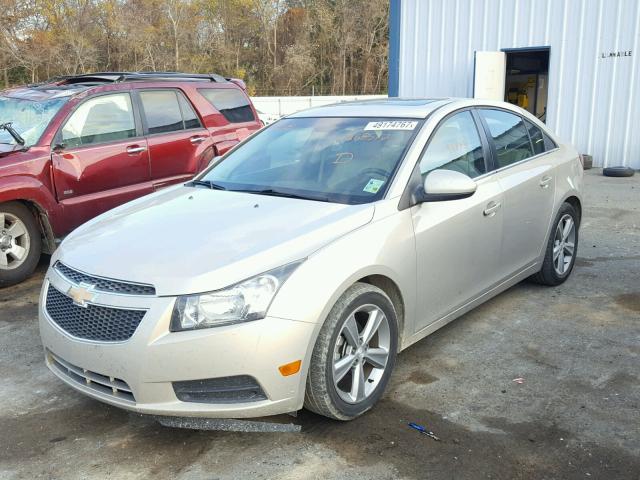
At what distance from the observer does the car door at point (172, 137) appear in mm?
6566

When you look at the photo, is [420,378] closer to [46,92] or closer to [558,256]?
[558,256]

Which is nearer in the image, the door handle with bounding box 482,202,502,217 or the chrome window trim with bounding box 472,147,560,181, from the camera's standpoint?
the door handle with bounding box 482,202,502,217

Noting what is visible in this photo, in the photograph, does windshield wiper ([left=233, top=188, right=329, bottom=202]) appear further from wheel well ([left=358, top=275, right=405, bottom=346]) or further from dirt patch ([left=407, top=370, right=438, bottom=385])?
dirt patch ([left=407, top=370, right=438, bottom=385])

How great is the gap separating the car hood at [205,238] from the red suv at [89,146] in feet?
7.29

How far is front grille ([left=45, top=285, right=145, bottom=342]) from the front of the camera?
110 inches

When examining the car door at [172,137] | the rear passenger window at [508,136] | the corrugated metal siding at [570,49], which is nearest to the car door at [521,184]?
the rear passenger window at [508,136]

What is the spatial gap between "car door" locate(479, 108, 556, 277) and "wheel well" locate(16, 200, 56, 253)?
402cm

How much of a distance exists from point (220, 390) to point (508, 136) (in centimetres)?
306

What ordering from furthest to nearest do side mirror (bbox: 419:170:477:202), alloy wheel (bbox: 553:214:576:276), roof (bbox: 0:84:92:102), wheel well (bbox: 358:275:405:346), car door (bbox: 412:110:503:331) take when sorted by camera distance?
roof (bbox: 0:84:92:102)
alloy wheel (bbox: 553:214:576:276)
car door (bbox: 412:110:503:331)
side mirror (bbox: 419:170:477:202)
wheel well (bbox: 358:275:405:346)

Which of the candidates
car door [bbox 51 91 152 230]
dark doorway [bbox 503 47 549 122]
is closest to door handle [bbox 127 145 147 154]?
car door [bbox 51 91 152 230]

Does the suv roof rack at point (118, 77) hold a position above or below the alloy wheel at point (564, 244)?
above

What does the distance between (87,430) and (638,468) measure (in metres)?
2.72

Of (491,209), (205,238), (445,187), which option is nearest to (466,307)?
(491,209)

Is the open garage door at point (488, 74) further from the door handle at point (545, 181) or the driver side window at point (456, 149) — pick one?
the driver side window at point (456, 149)
